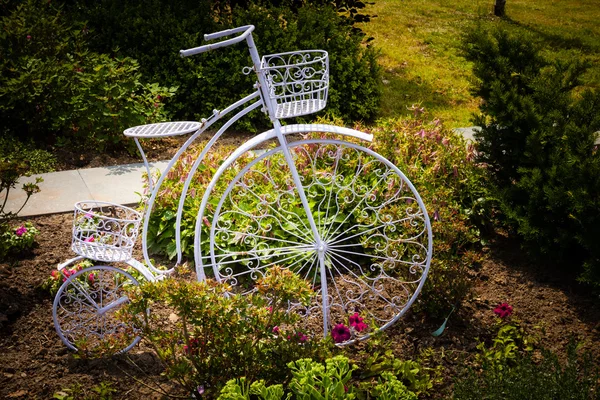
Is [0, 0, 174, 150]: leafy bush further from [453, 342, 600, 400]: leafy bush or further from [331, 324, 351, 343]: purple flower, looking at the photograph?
[453, 342, 600, 400]: leafy bush

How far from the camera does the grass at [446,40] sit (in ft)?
25.1

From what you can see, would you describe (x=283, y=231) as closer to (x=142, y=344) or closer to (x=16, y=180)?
(x=142, y=344)

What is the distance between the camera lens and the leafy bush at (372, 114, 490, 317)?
13.2 feet

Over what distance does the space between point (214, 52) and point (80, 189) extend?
2322mm

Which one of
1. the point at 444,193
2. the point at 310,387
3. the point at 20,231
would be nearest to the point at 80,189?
the point at 20,231

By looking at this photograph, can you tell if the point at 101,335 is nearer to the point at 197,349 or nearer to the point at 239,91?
the point at 197,349

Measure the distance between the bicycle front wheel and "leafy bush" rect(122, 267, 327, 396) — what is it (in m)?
0.51

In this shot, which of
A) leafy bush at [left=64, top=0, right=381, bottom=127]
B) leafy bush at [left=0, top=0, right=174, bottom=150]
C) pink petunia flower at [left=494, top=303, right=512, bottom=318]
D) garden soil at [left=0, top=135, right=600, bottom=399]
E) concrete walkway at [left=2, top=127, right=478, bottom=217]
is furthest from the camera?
leafy bush at [left=64, top=0, right=381, bottom=127]

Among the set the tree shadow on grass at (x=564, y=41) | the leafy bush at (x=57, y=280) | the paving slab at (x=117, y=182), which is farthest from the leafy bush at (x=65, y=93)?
the tree shadow on grass at (x=564, y=41)

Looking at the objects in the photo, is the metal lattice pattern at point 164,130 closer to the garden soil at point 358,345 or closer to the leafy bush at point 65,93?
the garden soil at point 358,345

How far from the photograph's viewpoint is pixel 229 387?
2.79m

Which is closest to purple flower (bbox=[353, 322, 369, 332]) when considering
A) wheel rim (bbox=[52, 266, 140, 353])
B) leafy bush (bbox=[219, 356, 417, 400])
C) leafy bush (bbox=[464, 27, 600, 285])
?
leafy bush (bbox=[219, 356, 417, 400])

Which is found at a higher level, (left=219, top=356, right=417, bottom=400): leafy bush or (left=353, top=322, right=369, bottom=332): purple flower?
(left=219, top=356, right=417, bottom=400): leafy bush

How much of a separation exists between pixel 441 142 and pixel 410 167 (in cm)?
53
